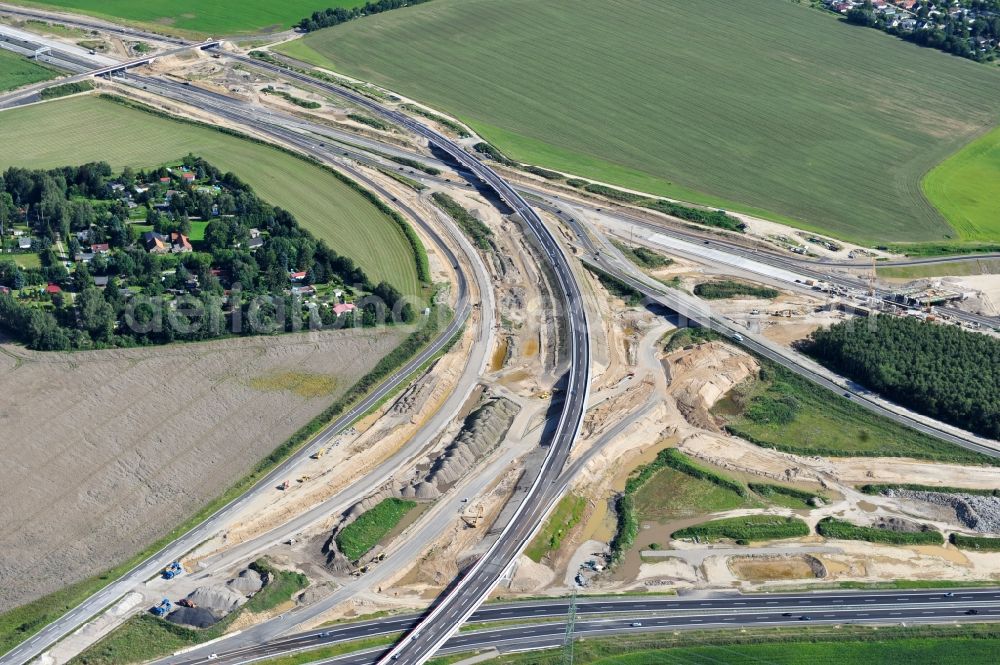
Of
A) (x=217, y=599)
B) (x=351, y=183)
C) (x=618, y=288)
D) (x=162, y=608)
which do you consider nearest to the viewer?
(x=162, y=608)

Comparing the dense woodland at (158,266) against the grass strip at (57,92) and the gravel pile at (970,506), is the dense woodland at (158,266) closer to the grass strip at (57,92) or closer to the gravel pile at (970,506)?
the grass strip at (57,92)

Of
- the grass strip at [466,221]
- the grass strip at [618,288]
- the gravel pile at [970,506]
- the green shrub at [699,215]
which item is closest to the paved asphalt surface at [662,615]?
the gravel pile at [970,506]

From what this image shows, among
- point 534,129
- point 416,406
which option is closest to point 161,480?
point 416,406

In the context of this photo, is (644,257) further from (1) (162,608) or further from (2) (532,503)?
(1) (162,608)

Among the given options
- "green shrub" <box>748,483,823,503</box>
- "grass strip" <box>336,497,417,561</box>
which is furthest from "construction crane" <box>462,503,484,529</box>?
"green shrub" <box>748,483,823,503</box>

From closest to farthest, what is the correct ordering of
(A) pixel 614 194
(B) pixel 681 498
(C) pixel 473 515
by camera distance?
1. (C) pixel 473 515
2. (B) pixel 681 498
3. (A) pixel 614 194

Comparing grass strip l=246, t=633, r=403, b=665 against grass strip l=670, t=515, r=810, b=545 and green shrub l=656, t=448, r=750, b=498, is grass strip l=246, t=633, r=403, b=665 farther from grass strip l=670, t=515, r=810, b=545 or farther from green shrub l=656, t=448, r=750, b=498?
green shrub l=656, t=448, r=750, b=498

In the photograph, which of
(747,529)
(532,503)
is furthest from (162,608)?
(747,529)

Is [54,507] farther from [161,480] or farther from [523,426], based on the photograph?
[523,426]
